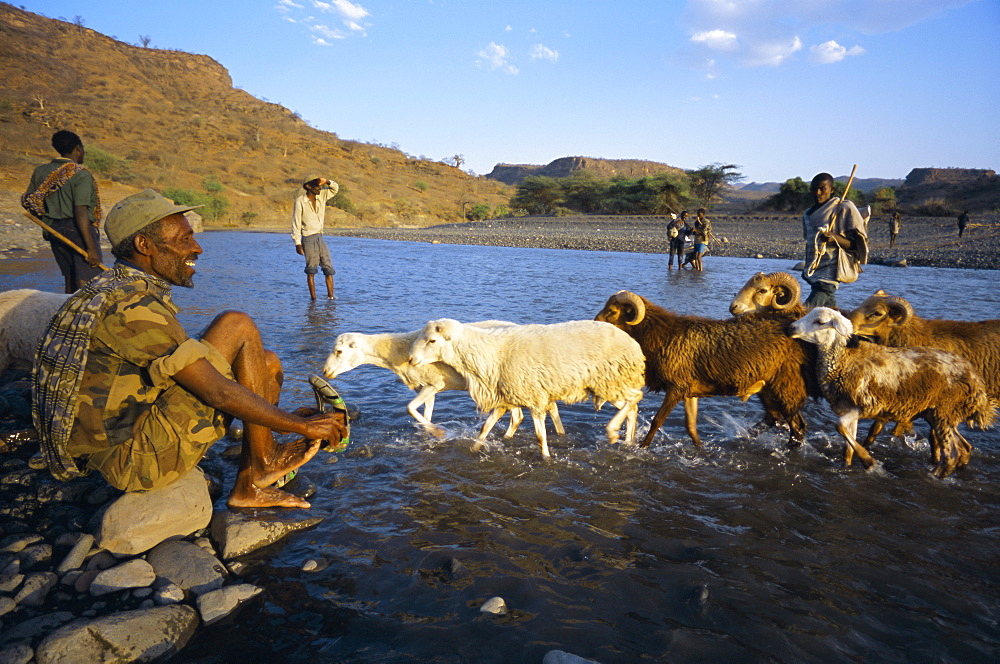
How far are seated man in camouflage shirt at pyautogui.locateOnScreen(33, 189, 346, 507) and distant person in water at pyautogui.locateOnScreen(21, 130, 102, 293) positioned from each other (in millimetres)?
4739

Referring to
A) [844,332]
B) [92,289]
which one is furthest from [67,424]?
[844,332]

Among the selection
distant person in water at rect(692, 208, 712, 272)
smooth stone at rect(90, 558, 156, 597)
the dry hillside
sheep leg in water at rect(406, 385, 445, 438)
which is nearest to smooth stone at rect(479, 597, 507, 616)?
smooth stone at rect(90, 558, 156, 597)

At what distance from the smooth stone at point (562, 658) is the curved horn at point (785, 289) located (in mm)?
4865

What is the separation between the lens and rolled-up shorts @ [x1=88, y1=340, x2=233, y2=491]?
11.1ft

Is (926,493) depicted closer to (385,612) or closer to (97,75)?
(385,612)

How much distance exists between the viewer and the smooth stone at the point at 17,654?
2.68 m

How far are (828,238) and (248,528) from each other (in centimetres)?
713

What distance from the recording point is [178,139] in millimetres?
70312

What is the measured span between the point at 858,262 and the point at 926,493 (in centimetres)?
315

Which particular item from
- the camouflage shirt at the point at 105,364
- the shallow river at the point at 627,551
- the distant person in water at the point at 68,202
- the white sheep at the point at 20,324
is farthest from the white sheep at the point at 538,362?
the distant person in water at the point at 68,202

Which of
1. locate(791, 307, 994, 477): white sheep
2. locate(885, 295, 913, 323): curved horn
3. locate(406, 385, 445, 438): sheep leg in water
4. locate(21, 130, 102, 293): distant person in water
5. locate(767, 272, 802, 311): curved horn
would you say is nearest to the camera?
locate(791, 307, 994, 477): white sheep

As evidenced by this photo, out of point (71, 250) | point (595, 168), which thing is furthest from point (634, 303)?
point (595, 168)

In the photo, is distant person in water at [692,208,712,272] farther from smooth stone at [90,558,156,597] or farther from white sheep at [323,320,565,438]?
smooth stone at [90,558,156,597]

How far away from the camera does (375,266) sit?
22594mm
